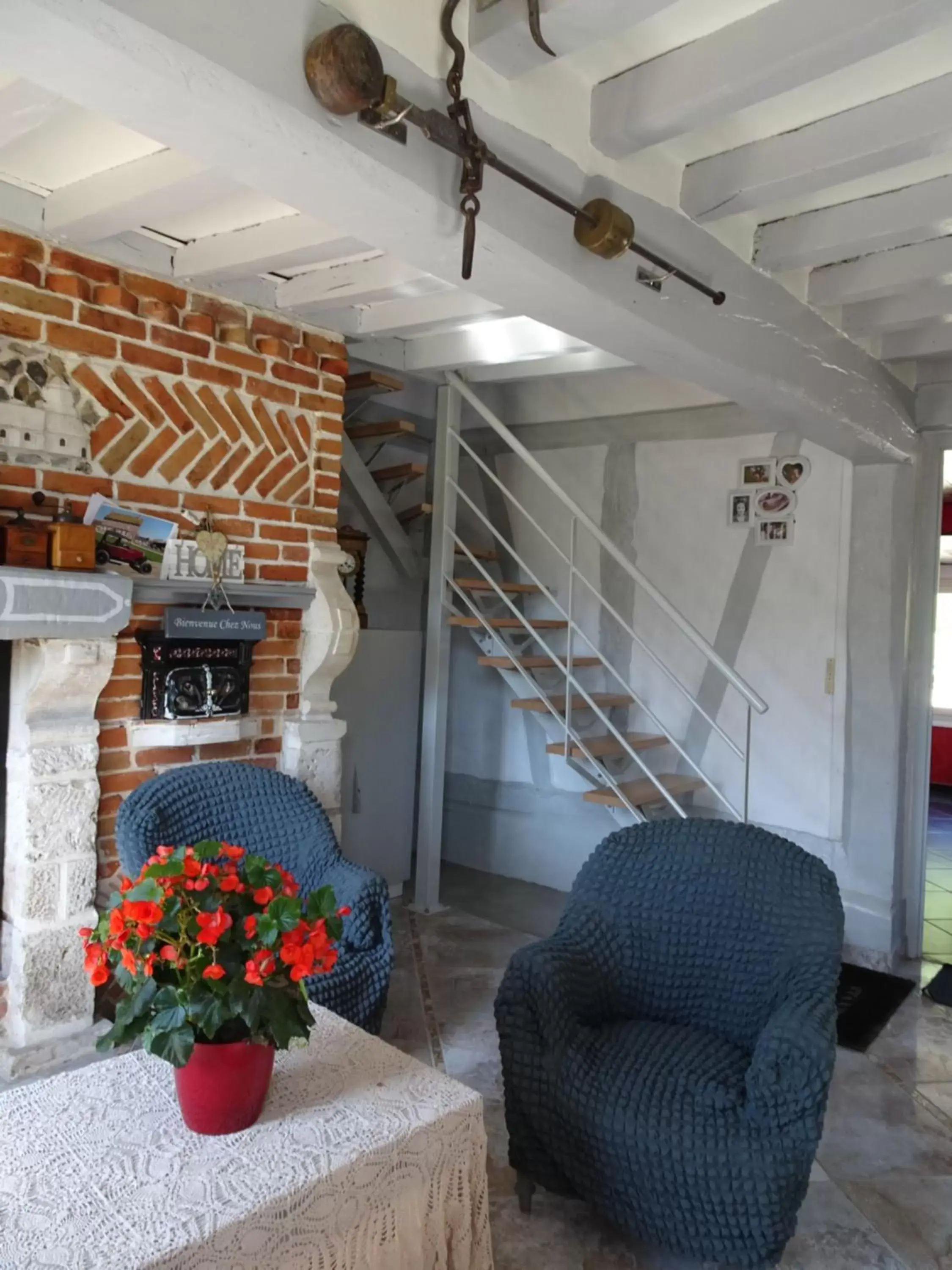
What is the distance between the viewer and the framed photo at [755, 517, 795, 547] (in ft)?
13.0

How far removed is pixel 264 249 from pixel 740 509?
7.91 feet

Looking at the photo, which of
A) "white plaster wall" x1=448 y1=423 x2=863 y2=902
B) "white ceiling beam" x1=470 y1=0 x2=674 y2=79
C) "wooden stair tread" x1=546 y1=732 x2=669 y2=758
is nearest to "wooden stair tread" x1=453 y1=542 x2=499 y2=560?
"white plaster wall" x1=448 y1=423 x2=863 y2=902

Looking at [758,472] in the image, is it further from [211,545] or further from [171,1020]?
[171,1020]

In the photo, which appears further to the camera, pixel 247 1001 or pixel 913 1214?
pixel 913 1214

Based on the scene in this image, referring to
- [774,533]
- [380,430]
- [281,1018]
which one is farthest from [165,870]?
[774,533]

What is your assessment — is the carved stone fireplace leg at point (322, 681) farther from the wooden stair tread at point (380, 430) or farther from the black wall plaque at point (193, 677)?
the wooden stair tread at point (380, 430)

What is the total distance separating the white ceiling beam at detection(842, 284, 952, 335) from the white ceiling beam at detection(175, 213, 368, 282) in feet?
5.21

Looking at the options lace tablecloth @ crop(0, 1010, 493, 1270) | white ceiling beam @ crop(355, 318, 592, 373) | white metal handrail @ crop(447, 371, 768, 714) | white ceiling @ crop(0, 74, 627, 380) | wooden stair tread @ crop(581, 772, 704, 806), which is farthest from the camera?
wooden stair tread @ crop(581, 772, 704, 806)

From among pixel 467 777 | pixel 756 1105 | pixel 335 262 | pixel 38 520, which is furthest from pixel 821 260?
pixel 467 777

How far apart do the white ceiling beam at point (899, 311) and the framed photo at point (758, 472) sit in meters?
1.05

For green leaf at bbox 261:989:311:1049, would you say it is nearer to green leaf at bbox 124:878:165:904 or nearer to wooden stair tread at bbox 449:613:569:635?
green leaf at bbox 124:878:165:904

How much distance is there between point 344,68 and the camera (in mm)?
1302

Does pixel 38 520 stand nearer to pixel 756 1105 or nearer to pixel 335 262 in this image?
pixel 335 262

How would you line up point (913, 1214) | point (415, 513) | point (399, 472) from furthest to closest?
point (415, 513), point (399, 472), point (913, 1214)
